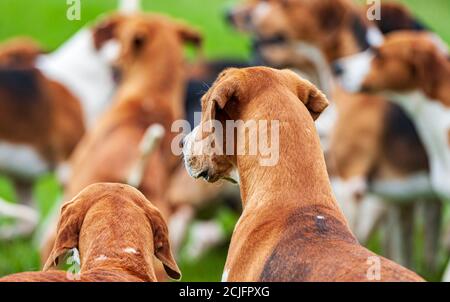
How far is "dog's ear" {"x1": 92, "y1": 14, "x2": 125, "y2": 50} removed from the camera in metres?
10.7

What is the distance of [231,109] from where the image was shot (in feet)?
17.0

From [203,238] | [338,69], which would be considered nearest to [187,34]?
[338,69]

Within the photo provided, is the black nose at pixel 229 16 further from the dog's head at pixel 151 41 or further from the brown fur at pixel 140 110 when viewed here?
the dog's head at pixel 151 41

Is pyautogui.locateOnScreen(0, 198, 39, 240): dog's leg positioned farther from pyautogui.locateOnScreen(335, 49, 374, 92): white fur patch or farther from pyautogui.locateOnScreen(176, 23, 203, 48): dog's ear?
pyautogui.locateOnScreen(335, 49, 374, 92): white fur patch

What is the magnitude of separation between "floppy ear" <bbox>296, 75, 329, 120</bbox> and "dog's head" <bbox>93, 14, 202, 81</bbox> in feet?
14.9

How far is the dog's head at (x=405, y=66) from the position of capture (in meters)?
9.27

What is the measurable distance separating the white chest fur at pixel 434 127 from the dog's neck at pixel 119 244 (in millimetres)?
4477

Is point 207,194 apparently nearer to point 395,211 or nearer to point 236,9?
point 395,211

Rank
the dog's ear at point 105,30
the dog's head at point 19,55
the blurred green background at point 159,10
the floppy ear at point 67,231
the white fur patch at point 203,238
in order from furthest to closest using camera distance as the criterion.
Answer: the blurred green background at point 159,10
the dog's head at point 19,55
the white fur patch at point 203,238
the dog's ear at point 105,30
the floppy ear at point 67,231

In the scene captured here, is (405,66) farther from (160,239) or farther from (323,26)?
(160,239)

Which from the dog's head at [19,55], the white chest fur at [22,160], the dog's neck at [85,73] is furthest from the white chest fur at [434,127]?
the dog's head at [19,55]

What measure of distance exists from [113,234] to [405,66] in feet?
15.4
